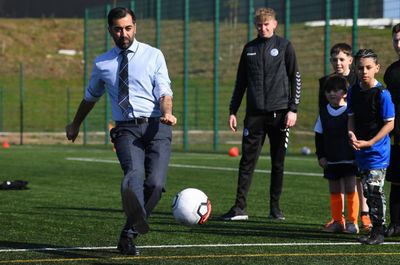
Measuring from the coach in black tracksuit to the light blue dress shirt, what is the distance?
9.35 feet

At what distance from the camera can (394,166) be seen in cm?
934

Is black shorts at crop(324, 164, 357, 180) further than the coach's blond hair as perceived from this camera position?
No

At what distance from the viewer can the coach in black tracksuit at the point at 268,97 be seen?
1101cm

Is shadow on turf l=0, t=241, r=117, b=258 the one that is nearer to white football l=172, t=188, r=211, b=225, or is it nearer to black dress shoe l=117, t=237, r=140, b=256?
black dress shoe l=117, t=237, r=140, b=256

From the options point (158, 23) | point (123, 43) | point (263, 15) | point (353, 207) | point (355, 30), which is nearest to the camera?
point (123, 43)

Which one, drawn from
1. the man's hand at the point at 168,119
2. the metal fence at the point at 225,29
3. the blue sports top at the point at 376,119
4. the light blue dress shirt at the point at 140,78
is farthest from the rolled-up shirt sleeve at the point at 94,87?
the metal fence at the point at 225,29

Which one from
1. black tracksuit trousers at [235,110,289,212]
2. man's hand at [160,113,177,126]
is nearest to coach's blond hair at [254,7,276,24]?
black tracksuit trousers at [235,110,289,212]

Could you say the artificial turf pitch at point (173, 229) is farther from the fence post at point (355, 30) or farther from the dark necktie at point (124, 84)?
the fence post at point (355, 30)

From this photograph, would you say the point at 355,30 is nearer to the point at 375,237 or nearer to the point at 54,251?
the point at 375,237

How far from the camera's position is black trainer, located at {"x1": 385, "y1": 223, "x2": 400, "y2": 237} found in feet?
30.4

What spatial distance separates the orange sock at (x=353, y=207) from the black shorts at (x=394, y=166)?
1.60ft

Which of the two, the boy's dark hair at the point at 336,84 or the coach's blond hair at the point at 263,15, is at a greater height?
the coach's blond hair at the point at 263,15

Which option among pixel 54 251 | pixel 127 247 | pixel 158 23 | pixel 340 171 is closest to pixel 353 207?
pixel 340 171

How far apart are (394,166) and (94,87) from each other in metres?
2.71
